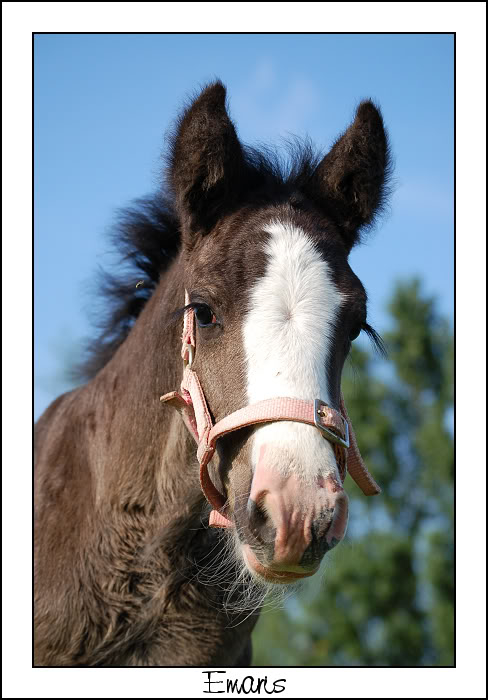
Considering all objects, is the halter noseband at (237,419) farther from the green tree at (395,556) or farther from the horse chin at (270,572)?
the green tree at (395,556)

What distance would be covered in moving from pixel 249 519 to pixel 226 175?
6.24ft

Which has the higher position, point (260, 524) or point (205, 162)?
point (205, 162)

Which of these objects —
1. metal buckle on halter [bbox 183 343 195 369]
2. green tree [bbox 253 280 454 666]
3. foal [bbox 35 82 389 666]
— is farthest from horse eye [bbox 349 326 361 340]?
green tree [bbox 253 280 454 666]

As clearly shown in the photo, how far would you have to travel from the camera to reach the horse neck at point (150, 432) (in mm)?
4176

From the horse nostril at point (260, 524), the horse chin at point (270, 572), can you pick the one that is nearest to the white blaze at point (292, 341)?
the horse nostril at point (260, 524)

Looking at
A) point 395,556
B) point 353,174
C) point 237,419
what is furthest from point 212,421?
point 395,556

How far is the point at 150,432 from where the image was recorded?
14.3 ft

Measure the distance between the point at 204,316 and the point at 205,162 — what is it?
2.88ft

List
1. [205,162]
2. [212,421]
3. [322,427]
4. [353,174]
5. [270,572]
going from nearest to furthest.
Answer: [322,427] → [270,572] → [212,421] → [205,162] → [353,174]

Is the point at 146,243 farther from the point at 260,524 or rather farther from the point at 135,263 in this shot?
the point at 260,524

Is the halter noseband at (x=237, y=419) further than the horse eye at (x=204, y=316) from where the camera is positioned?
No

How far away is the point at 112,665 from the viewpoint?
440 cm

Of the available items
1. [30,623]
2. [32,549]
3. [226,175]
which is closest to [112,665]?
[30,623]

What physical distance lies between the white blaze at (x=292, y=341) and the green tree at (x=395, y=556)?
72.7 feet
